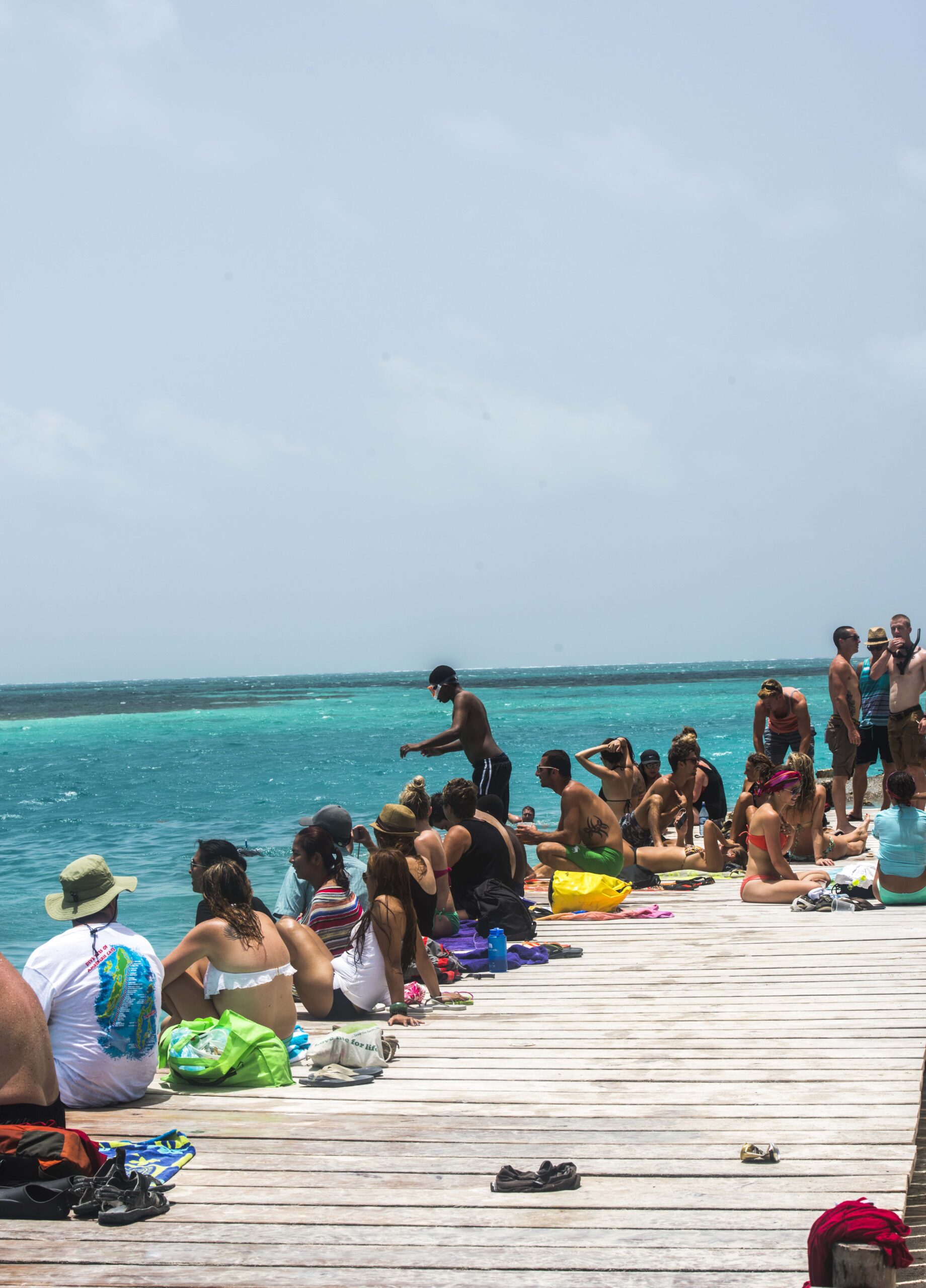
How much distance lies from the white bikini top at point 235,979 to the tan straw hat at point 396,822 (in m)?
1.43

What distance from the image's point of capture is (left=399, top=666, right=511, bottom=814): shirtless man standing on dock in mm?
9617

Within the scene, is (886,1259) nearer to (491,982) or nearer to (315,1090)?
(315,1090)

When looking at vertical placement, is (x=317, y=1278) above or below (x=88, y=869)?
below

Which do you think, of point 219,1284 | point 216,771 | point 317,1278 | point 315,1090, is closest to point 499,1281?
point 317,1278

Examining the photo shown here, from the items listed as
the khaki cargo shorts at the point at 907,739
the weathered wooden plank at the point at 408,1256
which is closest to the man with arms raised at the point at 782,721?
the khaki cargo shorts at the point at 907,739

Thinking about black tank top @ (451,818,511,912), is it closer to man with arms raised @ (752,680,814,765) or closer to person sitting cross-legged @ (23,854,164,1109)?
person sitting cross-legged @ (23,854,164,1109)

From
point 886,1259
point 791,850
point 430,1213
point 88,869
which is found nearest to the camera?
point 886,1259

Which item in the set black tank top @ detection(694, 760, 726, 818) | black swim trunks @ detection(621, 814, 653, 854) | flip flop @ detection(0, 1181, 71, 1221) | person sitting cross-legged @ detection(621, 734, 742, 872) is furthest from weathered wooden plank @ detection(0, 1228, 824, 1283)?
black tank top @ detection(694, 760, 726, 818)

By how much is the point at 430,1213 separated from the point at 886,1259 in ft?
5.53

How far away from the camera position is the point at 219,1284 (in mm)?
3264

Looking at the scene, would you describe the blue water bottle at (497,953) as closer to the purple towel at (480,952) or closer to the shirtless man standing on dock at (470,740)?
the purple towel at (480,952)

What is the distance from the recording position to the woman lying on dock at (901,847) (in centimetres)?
861

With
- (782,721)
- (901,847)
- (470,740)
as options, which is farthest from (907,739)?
(470,740)

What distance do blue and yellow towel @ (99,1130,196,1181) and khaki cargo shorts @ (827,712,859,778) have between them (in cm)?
877
